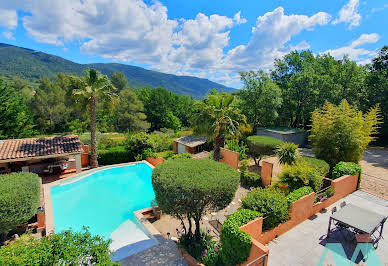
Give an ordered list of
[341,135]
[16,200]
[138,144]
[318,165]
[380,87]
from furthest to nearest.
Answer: [380,87] < [138,144] < [341,135] < [318,165] < [16,200]

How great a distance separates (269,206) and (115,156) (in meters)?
16.4

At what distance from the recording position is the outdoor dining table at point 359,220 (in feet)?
23.1

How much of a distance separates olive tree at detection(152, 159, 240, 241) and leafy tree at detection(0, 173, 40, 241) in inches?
219

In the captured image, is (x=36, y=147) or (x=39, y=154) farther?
(x=36, y=147)

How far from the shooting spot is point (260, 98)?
26672 mm

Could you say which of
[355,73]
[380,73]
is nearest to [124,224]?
[355,73]

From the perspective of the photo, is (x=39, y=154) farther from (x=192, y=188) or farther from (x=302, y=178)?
(x=302, y=178)

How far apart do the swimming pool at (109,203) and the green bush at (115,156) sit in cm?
186

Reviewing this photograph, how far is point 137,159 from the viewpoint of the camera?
20.8 m

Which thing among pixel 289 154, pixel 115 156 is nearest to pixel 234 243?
pixel 289 154

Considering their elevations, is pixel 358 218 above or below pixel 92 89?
below

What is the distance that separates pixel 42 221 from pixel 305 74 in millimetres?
28921

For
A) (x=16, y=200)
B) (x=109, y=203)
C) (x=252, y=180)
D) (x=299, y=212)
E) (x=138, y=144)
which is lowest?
(x=109, y=203)

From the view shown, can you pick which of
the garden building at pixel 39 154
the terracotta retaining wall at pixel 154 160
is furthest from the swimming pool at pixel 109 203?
the garden building at pixel 39 154
